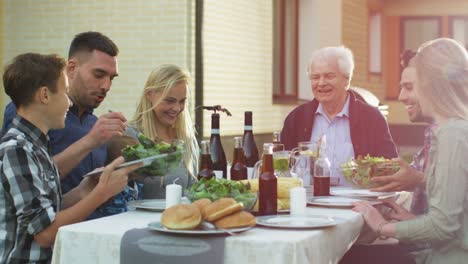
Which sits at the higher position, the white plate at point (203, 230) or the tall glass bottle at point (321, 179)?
the tall glass bottle at point (321, 179)

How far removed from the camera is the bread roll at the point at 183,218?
328 cm

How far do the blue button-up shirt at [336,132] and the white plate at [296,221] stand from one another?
231 centimetres

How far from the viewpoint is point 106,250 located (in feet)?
11.1

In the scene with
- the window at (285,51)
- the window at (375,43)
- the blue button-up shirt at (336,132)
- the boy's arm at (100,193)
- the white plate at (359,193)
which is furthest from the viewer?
the window at (375,43)

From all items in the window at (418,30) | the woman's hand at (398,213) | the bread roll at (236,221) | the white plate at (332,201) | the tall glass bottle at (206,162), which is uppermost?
the window at (418,30)

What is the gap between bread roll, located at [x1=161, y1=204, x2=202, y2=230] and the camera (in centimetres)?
328

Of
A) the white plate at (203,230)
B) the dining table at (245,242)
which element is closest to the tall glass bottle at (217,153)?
the dining table at (245,242)

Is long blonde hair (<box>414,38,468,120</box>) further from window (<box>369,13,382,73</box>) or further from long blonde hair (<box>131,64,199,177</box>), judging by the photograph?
window (<box>369,13,382,73</box>)

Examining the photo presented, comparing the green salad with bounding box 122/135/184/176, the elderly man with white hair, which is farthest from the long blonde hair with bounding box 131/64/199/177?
the green salad with bounding box 122/135/184/176

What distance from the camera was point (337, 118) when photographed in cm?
614

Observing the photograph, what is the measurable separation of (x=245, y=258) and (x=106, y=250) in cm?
56

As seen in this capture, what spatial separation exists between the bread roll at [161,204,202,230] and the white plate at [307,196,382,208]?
1069 mm

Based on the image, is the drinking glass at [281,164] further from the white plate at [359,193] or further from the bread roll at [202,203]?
the bread roll at [202,203]

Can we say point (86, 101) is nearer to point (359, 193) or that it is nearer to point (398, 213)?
point (359, 193)
